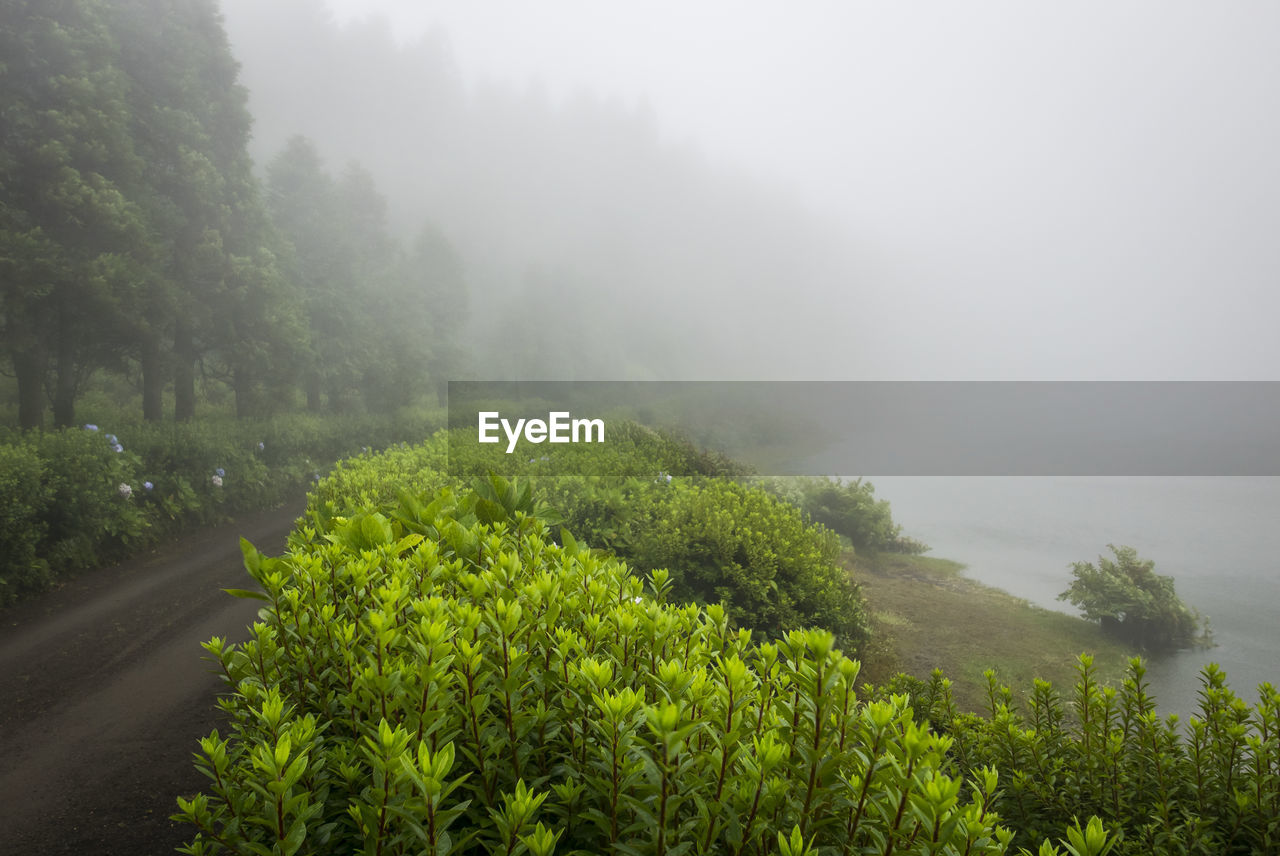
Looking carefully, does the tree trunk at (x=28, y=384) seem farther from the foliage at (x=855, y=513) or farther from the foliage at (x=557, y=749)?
the foliage at (x=855, y=513)

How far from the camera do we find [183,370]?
14.4 metres

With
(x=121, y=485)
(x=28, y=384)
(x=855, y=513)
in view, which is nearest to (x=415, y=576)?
(x=121, y=485)

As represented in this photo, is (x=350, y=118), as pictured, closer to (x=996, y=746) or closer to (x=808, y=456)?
(x=808, y=456)

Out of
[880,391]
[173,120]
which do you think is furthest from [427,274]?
[880,391]

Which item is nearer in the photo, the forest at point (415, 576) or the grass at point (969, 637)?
the forest at point (415, 576)

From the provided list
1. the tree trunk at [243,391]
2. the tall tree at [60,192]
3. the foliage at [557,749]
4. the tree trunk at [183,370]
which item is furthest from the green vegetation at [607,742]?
the tree trunk at [243,391]

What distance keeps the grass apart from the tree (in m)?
0.40

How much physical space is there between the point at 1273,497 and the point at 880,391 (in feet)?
193

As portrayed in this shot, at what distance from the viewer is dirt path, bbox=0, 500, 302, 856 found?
3529 mm

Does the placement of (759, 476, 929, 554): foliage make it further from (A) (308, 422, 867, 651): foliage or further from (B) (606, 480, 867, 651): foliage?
(B) (606, 480, 867, 651): foliage

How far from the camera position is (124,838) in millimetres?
3379

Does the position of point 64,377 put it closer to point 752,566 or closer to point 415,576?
point 752,566

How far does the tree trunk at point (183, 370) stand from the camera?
46.3 feet

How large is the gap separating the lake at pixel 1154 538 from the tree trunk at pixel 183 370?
19.1 meters
